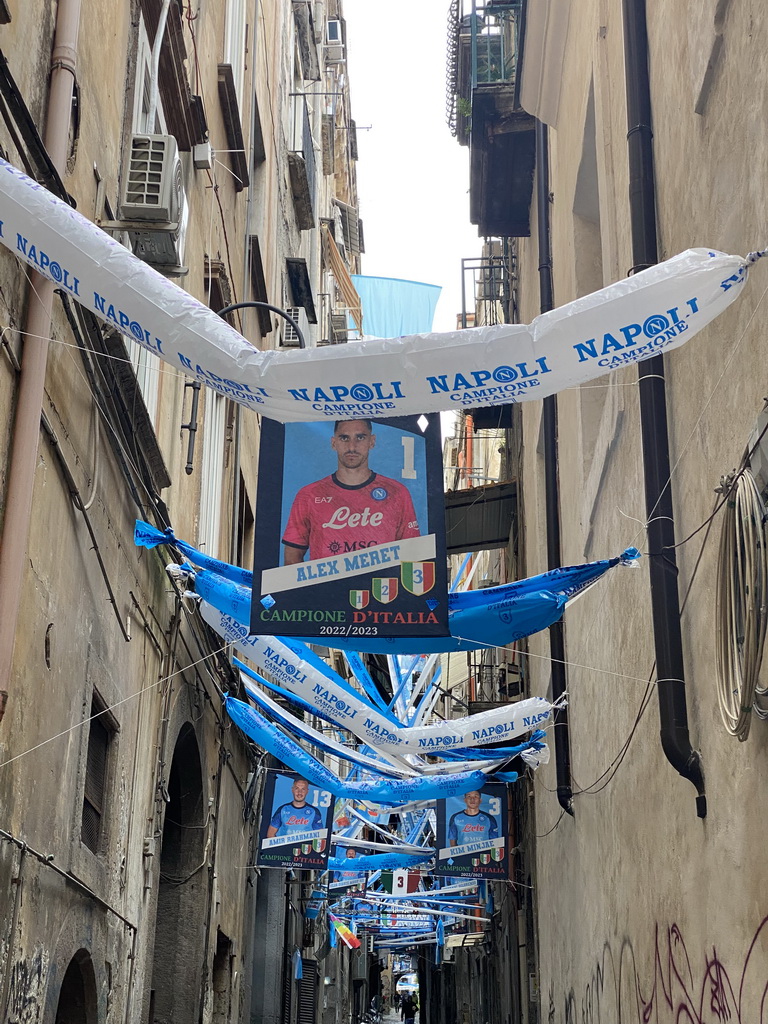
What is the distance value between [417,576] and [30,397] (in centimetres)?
220

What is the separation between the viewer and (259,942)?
18844 mm

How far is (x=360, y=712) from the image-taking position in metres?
9.52

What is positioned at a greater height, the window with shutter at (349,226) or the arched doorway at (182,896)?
the window with shutter at (349,226)

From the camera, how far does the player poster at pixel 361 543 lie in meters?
6.19

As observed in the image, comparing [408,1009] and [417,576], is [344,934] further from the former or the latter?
[408,1009]

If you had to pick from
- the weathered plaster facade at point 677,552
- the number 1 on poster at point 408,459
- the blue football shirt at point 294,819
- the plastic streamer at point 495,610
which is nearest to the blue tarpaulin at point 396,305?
the blue football shirt at point 294,819

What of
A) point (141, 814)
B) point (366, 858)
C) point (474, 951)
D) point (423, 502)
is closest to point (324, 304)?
point (366, 858)

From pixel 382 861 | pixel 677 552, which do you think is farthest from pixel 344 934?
pixel 677 552

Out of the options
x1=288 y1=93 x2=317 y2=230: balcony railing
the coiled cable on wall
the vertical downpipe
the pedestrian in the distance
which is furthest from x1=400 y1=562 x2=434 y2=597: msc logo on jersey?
the pedestrian in the distance

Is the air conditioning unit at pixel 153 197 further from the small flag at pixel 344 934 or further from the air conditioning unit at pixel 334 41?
the air conditioning unit at pixel 334 41

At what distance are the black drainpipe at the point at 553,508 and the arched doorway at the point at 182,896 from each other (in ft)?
12.0

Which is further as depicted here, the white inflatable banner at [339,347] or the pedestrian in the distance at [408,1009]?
the pedestrian in the distance at [408,1009]

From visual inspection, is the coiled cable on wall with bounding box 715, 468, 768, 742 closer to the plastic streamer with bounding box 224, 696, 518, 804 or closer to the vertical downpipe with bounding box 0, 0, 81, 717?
the vertical downpipe with bounding box 0, 0, 81, 717

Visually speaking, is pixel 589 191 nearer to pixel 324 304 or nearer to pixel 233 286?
pixel 233 286
